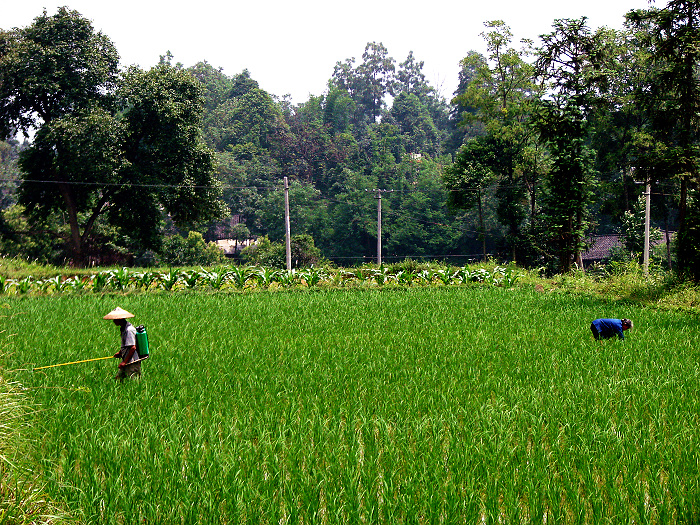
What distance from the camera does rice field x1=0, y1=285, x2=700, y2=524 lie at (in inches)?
146

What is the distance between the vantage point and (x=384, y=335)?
9984 millimetres

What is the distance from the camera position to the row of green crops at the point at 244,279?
17016 millimetres

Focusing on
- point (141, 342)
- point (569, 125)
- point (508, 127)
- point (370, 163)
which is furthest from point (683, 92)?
point (370, 163)

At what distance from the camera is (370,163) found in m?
56.8

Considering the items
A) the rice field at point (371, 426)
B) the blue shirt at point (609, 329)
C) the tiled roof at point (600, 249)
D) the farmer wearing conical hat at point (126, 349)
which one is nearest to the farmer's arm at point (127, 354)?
the farmer wearing conical hat at point (126, 349)

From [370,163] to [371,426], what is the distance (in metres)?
53.0

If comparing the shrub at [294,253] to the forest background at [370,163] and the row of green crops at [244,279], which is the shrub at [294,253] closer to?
the forest background at [370,163]

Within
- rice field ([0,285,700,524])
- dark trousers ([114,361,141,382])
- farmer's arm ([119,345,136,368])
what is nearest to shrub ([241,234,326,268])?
rice field ([0,285,700,524])

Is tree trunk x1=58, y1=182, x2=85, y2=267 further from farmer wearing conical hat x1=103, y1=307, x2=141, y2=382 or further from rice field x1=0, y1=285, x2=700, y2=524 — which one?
farmer wearing conical hat x1=103, y1=307, x2=141, y2=382

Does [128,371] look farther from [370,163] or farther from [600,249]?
[370,163]

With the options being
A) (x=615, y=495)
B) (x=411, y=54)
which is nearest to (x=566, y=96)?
(x=615, y=495)

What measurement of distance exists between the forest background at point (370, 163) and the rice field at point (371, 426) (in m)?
9.75

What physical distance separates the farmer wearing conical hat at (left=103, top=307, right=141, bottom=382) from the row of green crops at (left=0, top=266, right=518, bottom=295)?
11.1 metres

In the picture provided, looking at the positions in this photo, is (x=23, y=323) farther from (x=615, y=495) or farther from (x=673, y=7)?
(x=673, y=7)
